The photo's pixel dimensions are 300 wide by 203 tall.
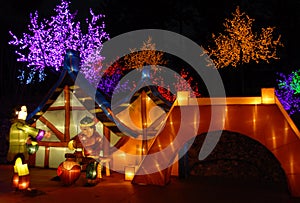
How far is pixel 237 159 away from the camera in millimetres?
13039

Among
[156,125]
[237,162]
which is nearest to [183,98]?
[156,125]

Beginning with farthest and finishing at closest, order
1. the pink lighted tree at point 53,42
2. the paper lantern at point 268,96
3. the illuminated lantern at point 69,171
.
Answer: the pink lighted tree at point 53,42 → the illuminated lantern at point 69,171 → the paper lantern at point 268,96

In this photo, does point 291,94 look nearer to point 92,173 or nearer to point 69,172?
point 92,173

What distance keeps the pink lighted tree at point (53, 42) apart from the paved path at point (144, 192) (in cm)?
1722

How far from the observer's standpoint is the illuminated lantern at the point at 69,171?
866 cm

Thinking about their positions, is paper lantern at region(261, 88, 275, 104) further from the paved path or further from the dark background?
the dark background

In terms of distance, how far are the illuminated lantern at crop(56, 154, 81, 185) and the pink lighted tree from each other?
1773 cm

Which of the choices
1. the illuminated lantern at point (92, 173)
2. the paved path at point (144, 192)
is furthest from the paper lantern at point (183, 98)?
the illuminated lantern at point (92, 173)

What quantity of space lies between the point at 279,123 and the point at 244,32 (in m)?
13.8

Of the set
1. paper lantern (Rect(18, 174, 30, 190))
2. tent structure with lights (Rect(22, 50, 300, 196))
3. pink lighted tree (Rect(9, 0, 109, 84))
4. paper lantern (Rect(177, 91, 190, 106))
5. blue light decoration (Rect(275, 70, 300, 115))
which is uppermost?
pink lighted tree (Rect(9, 0, 109, 84))

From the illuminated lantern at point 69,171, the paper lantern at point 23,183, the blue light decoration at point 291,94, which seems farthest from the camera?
the blue light decoration at point 291,94

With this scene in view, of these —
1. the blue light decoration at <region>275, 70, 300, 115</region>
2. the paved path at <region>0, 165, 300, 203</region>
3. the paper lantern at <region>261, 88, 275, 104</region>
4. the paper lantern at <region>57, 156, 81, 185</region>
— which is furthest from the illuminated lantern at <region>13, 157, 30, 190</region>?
the blue light decoration at <region>275, 70, 300, 115</region>

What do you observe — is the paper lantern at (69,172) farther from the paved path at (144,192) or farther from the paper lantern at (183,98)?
the paper lantern at (183,98)

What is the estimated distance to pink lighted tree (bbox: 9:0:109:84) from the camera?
2591cm
